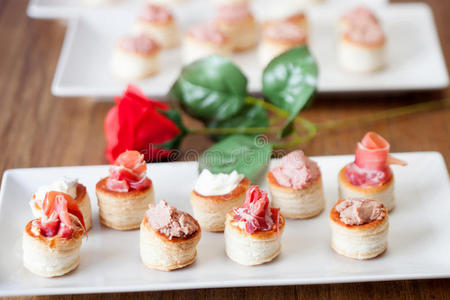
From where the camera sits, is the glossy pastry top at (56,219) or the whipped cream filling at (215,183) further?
the whipped cream filling at (215,183)

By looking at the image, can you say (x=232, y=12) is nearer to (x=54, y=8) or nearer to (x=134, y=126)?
(x=54, y=8)

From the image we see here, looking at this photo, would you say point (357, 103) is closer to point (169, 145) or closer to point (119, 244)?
point (169, 145)

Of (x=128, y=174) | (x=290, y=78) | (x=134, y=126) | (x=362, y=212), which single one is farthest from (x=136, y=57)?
(x=362, y=212)

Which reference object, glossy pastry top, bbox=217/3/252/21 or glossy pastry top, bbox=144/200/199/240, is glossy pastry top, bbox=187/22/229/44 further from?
glossy pastry top, bbox=144/200/199/240

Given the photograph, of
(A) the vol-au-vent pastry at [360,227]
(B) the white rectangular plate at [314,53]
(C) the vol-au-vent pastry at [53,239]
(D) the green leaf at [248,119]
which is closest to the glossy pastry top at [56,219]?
(C) the vol-au-vent pastry at [53,239]

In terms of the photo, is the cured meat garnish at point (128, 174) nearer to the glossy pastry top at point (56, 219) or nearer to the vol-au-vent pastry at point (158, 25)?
the glossy pastry top at point (56, 219)

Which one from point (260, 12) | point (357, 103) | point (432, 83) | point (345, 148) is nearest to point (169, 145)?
point (345, 148)

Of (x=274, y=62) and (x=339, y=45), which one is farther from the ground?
(x=274, y=62)
